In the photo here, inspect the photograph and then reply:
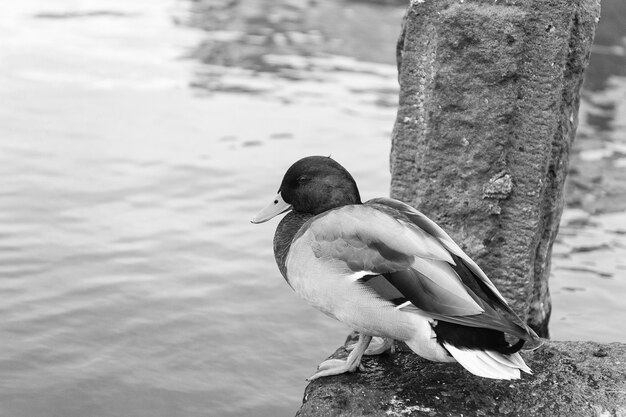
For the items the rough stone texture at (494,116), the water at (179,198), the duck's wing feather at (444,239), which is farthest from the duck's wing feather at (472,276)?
the water at (179,198)

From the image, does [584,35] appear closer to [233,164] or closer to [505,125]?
[505,125]

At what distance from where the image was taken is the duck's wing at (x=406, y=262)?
3.19 m

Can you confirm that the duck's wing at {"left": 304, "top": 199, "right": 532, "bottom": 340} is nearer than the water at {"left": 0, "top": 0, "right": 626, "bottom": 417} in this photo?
Yes

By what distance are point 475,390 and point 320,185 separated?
3.33 feet

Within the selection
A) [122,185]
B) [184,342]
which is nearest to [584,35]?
[184,342]

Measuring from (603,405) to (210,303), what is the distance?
8.78 ft

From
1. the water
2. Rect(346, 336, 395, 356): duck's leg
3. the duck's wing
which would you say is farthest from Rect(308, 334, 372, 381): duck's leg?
the water

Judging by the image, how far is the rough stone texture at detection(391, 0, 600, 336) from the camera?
3.98 meters

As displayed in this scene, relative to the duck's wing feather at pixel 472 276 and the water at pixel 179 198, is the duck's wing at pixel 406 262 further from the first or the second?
the water at pixel 179 198

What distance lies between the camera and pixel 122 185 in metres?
6.79

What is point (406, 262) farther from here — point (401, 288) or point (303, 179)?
point (303, 179)

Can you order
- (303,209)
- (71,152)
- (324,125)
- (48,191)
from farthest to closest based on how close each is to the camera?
(324,125)
(71,152)
(48,191)
(303,209)

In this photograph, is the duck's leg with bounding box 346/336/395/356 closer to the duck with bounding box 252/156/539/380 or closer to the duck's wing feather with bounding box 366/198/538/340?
the duck with bounding box 252/156/539/380

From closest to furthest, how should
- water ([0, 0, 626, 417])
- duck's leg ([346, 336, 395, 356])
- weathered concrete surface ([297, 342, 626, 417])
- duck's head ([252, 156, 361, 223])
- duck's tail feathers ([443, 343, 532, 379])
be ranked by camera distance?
duck's tail feathers ([443, 343, 532, 379]) < weathered concrete surface ([297, 342, 626, 417]) < duck's leg ([346, 336, 395, 356]) < duck's head ([252, 156, 361, 223]) < water ([0, 0, 626, 417])
